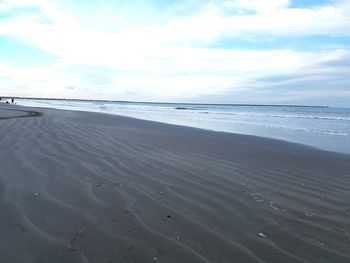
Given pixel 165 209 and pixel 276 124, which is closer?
pixel 165 209

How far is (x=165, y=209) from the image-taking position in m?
4.60

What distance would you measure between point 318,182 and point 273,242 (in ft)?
11.4

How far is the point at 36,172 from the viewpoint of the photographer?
247 inches

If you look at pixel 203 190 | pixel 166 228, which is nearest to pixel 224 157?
pixel 203 190

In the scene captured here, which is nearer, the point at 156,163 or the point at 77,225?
the point at 77,225

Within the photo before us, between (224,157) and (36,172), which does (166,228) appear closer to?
(36,172)

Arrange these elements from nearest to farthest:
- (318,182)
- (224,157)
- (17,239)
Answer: (17,239), (318,182), (224,157)

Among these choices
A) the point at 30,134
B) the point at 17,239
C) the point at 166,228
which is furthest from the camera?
the point at 30,134

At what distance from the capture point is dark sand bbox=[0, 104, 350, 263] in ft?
11.2

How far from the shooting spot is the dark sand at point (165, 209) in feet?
11.2

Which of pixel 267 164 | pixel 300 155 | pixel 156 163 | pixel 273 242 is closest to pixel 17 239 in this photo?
pixel 273 242

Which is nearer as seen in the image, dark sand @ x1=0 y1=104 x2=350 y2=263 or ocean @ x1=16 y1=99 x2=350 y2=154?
dark sand @ x1=0 y1=104 x2=350 y2=263

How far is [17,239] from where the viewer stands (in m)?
3.48

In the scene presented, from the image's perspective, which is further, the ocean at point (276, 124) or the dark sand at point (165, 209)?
the ocean at point (276, 124)
